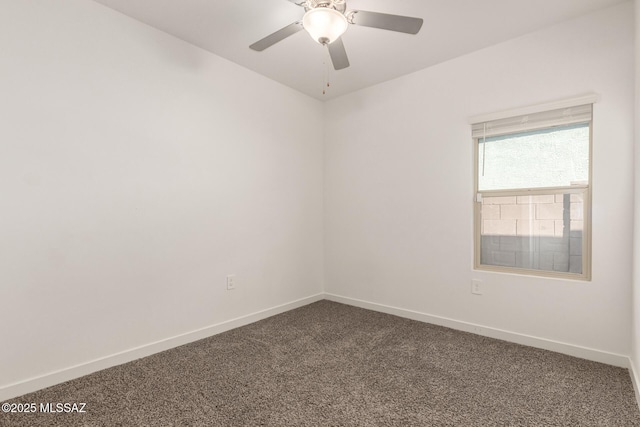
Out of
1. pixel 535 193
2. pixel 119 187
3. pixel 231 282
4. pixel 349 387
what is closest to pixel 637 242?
pixel 535 193

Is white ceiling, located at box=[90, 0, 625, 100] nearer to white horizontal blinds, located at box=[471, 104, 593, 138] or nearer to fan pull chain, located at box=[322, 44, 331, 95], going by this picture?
fan pull chain, located at box=[322, 44, 331, 95]

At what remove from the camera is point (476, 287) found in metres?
2.80

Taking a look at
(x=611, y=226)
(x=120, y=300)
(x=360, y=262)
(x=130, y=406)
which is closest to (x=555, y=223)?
(x=611, y=226)

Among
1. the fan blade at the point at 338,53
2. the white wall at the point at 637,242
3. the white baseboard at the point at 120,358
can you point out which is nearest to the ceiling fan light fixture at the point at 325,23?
the fan blade at the point at 338,53

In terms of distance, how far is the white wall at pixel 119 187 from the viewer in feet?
6.16

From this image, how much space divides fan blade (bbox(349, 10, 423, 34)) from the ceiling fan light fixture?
0.30 feet

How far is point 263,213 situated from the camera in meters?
3.27

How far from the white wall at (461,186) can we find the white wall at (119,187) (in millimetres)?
953

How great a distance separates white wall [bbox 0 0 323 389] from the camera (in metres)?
1.88

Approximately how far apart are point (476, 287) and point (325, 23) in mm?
2389

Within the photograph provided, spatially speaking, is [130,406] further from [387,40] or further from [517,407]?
[387,40]

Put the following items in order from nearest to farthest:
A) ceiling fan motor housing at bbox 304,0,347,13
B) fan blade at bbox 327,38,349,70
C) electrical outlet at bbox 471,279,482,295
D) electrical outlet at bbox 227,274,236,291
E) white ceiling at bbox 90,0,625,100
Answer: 1. ceiling fan motor housing at bbox 304,0,347,13
2. fan blade at bbox 327,38,349,70
3. white ceiling at bbox 90,0,625,100
4. electrical outlet at bbox 471,279,482,295
5. electrical outlet at bbox 227,274,236,291

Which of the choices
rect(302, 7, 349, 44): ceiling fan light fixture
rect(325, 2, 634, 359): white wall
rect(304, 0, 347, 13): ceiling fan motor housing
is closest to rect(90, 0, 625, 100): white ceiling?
rect(325, 2, 634, 359): white wall

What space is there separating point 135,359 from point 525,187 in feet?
10.6
